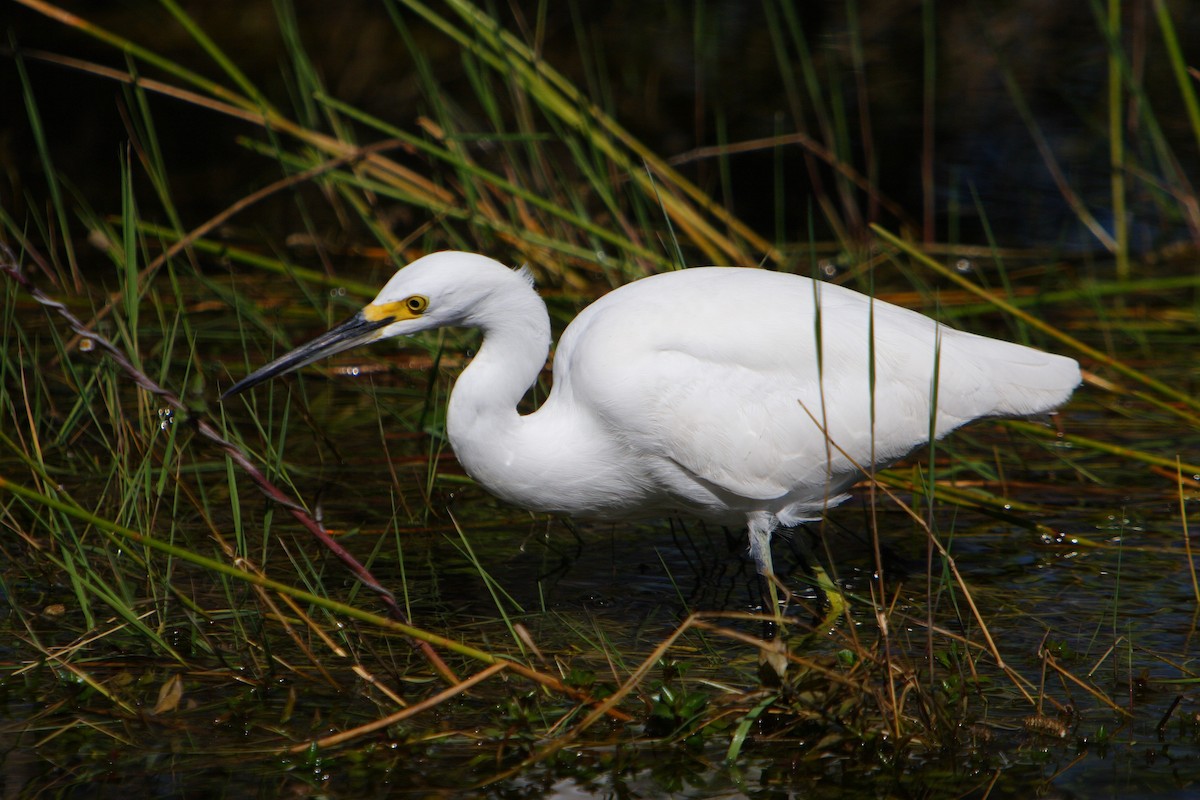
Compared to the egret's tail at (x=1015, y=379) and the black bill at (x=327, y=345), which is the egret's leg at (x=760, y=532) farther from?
the black bill at (x=327, y=345)

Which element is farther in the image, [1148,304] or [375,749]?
[1148,304]

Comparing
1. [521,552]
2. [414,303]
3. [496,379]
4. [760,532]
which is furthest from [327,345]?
[760,532]

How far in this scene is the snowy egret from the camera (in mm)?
3676

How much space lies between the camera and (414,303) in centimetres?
365

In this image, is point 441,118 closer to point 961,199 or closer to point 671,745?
point 671,745

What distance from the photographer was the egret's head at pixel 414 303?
3607 millimetres

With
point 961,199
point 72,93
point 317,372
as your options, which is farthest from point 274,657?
point 72,93

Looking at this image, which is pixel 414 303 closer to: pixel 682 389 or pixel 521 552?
pixel 682 389

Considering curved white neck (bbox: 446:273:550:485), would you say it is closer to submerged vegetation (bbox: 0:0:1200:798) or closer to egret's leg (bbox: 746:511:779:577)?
submerged vegetation (bbox: 0:0:1200:798)

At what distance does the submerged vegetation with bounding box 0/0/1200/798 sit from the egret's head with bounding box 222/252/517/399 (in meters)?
0.22

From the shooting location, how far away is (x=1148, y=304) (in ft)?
20.7

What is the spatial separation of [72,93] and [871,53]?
6.16 meters

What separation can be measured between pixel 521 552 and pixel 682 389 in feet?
3.41

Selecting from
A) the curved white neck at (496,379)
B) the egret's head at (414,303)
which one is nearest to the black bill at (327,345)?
the egret's head at (414,303)
